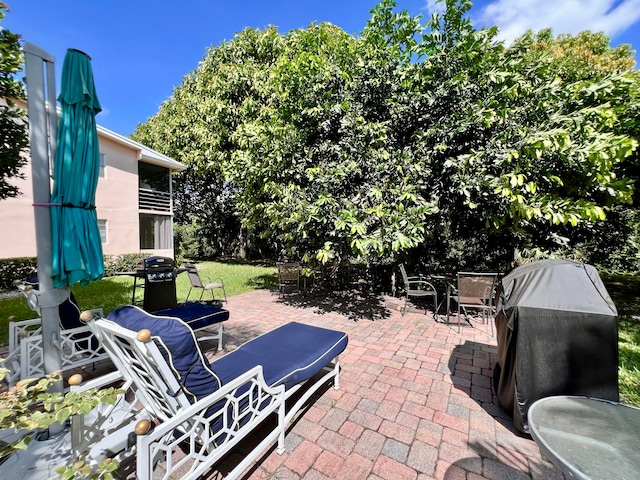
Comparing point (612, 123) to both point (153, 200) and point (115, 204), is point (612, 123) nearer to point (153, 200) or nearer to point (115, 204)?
point (115, 204)

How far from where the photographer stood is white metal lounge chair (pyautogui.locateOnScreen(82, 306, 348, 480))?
166 centimetres

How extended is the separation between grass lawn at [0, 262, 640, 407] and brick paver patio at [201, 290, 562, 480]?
1.65m

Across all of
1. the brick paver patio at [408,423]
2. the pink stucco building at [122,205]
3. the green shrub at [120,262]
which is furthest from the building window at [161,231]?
the brick paver patio at [408,423]

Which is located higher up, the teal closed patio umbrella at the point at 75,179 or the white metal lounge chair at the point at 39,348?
the teal closed patio umbrella at the point at 75,179

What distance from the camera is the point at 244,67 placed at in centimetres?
1318

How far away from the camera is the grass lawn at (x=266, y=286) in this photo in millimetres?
3865

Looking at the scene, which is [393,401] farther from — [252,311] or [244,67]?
[244,67]

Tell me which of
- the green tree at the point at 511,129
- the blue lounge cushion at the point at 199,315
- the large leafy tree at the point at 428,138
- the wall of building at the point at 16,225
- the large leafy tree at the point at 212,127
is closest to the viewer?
the blue lounge cushion at the point at 199,315

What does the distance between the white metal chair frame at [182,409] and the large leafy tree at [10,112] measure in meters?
3.93

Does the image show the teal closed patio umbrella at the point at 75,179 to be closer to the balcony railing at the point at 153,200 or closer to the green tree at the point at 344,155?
the green tree at the point at 344,155

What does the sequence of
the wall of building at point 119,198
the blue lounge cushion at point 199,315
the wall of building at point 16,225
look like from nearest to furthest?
the blue lounge cushion at point 199,315 < the wall of building at point 16,225 < the wall of building at point 119,198

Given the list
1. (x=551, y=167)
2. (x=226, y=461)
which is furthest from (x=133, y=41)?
(x=551, y=167)

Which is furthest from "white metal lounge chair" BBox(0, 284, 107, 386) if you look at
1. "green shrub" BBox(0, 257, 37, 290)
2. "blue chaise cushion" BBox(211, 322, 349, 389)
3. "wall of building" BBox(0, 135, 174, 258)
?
"wall of building" BBox(0, 135, 174, 258)

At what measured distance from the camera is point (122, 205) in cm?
1412
